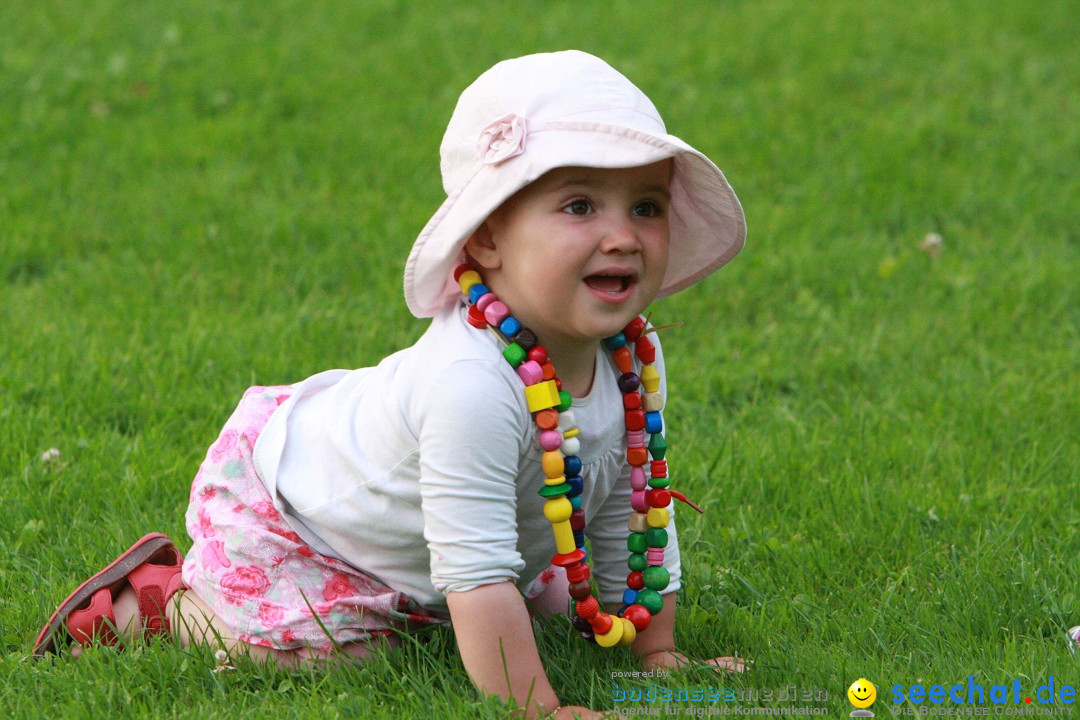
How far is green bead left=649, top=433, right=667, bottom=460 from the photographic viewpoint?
3033 millimetres

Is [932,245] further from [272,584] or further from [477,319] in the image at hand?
[272,584]

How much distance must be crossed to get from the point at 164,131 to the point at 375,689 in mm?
4273

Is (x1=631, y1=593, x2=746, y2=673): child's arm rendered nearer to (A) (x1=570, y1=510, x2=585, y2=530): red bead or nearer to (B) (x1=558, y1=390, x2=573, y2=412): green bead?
(A) (x1=570, y1=510, x2=585, y2=530): red bead

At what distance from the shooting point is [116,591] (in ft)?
10.5

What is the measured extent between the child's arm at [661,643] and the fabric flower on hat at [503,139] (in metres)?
1.11

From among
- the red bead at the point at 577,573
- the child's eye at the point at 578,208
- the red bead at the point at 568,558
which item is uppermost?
the child's eye at the point at 578,208

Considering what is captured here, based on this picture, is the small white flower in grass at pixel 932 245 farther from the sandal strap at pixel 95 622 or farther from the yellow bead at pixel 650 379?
the sandal strap at pixel 95 622

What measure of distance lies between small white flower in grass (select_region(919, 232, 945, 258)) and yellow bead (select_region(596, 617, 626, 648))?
3.27m

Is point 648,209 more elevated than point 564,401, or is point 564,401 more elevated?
point 648,209

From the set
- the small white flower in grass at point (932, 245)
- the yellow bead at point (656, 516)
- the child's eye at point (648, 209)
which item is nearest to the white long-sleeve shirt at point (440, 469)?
the yellow bead at point (656, 516)

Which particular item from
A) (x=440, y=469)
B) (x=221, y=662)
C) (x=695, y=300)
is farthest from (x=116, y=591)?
(x=695, y=300)

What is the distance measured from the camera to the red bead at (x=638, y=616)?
298 cm

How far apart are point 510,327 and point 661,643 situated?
853 mm

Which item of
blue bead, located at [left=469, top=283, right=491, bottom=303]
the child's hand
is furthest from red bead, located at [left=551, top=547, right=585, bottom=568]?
blue bead, located at [left=469, top=283, right=491, bottom=303]
